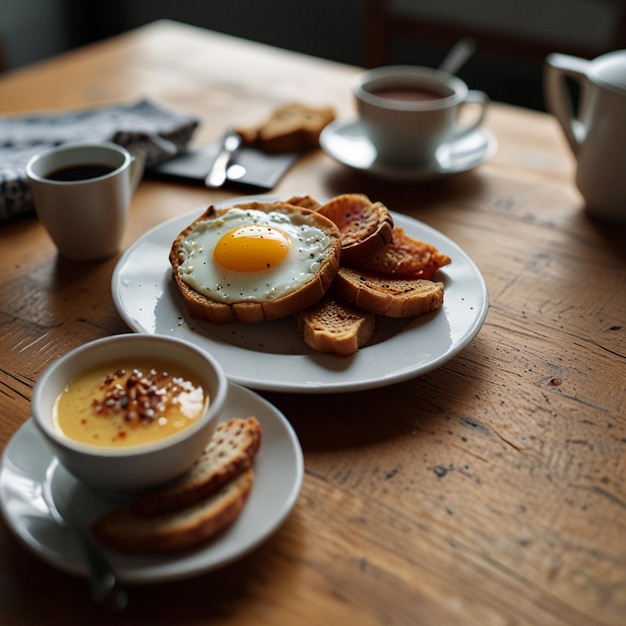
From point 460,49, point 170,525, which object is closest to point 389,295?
point 170,525

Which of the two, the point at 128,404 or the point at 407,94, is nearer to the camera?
the point at 128,404

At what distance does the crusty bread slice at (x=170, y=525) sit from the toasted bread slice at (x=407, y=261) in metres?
0.73

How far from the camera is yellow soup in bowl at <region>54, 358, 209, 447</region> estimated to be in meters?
1.05

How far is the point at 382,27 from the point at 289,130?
2.56m

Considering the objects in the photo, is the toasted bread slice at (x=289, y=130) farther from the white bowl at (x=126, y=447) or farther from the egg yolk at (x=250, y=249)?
the white bowl at (x=126, y=447)

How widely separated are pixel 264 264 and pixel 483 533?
0.72m

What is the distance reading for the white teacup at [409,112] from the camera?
2.15 metres

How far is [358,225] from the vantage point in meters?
1.67

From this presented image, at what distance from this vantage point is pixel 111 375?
1149 mm

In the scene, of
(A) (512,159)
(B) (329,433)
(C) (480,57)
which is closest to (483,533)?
(B) (329,433)

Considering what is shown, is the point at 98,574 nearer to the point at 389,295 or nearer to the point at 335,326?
the point at 335,326

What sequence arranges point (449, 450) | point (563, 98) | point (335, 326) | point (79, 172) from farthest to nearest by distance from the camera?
point (563, 98), point (79, 172), point (335, 326), point (449, 450)

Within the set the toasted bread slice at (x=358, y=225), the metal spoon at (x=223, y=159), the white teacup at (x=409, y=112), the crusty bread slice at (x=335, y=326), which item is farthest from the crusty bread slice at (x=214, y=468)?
the white teacup at (x=409, y=112)

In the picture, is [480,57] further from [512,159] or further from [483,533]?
[483,533]
